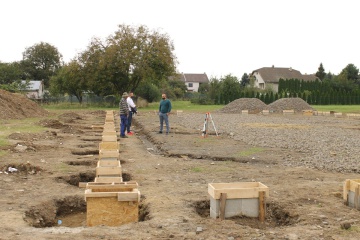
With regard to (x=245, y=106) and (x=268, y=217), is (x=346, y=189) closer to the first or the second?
(x=268, y=217)

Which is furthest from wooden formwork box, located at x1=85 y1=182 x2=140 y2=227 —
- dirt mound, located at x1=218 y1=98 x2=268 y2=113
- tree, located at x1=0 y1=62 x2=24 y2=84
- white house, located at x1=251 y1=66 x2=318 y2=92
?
white house, located at x1=251 y1=66 x2=318 y2=92

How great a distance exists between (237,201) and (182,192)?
5.74ft

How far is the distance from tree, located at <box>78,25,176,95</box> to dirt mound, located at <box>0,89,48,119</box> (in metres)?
13.6

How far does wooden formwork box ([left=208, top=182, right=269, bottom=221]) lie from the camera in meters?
6.08

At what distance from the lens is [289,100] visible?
45.2m

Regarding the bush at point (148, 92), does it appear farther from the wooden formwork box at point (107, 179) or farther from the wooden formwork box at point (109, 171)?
the wooden formwork box at point (107, 179)

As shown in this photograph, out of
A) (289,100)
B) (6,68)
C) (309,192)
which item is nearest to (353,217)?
(309,192)

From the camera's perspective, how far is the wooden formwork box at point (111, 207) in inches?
240

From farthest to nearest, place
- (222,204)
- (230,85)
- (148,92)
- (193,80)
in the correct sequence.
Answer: (193,80), (230,85), (148,92), (222,204)

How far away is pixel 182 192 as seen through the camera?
307 inches

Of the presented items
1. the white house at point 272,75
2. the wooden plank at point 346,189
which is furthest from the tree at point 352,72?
the wooden plank at point 346,189

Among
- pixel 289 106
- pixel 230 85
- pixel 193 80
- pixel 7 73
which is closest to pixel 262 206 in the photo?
pixel 289 106

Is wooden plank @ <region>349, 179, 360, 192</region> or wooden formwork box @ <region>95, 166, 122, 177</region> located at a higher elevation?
wooden plank @ <region>349, 179, 360, 192</region>

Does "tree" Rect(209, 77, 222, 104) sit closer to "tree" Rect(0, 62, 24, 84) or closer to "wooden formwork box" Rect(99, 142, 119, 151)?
"tree" Rect(0, 62, 24, 84)
